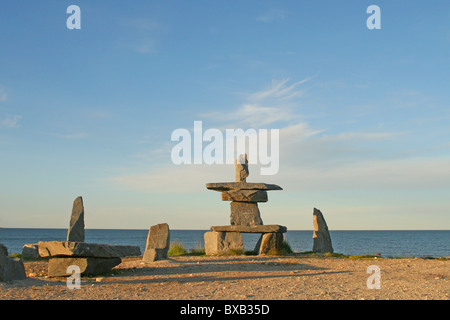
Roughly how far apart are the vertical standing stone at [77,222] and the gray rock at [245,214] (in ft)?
19.8

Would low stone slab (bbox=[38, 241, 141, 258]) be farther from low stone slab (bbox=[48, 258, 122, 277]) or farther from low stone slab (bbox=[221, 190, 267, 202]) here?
low stone slab (bbox=[221, 190, 267, 202])

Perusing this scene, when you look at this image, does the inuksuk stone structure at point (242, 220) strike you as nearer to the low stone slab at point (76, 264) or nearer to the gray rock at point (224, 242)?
the gray rock at point (224, 242)

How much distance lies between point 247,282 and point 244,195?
859cm

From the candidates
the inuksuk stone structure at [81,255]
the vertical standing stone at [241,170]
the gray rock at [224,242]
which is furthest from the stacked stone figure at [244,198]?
the inuksuk stone structure at [81,255]

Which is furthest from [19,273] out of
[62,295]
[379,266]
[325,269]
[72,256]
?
[379,266]

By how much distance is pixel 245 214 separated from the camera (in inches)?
756

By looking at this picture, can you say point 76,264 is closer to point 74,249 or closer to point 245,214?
point 74,249

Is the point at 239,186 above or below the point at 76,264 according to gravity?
above

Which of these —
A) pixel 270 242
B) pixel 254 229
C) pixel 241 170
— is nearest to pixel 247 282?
pixel 270 242

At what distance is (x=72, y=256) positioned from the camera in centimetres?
1154
